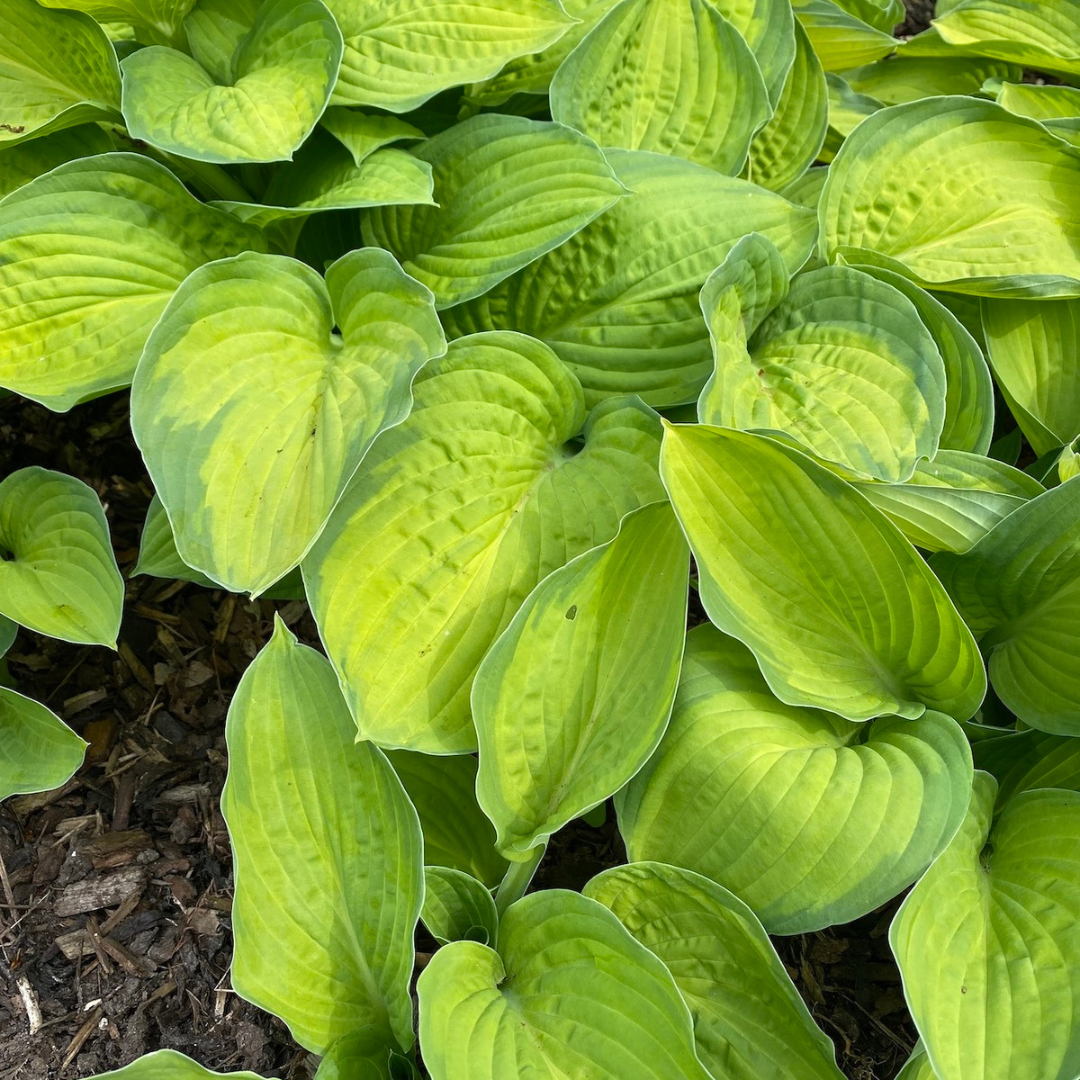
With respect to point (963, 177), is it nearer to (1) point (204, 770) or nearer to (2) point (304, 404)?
(2) point (304, 404)

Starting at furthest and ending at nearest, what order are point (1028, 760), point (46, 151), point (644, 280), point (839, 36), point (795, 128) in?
point (839, 36), point (795, 128), point (46, 151), point (644, 280), point (1028, 760)

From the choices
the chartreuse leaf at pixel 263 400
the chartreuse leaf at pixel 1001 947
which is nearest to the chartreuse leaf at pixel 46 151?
the chartreuse leaf at pixel 263 400

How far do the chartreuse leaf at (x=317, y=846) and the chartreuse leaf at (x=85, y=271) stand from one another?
0.42 meters

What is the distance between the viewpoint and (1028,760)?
3.80 ft

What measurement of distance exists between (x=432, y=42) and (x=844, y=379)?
0.68 metres

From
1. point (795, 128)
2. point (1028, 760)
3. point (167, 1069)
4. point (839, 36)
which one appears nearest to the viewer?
point (167, 1069)

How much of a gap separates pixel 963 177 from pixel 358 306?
90cm

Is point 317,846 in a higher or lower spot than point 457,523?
lower

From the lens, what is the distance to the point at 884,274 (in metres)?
1.25

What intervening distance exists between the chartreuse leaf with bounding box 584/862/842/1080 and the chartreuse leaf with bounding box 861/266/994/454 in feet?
2.24

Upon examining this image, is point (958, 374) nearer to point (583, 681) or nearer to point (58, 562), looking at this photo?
point (583, 681)

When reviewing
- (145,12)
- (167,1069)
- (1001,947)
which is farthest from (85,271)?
(1001,947)

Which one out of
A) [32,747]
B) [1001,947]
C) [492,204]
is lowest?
[32,747]

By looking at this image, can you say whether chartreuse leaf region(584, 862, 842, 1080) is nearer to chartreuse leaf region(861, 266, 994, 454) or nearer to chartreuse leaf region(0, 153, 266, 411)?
chartreuse leaf region(861, 266, 994, 454)
